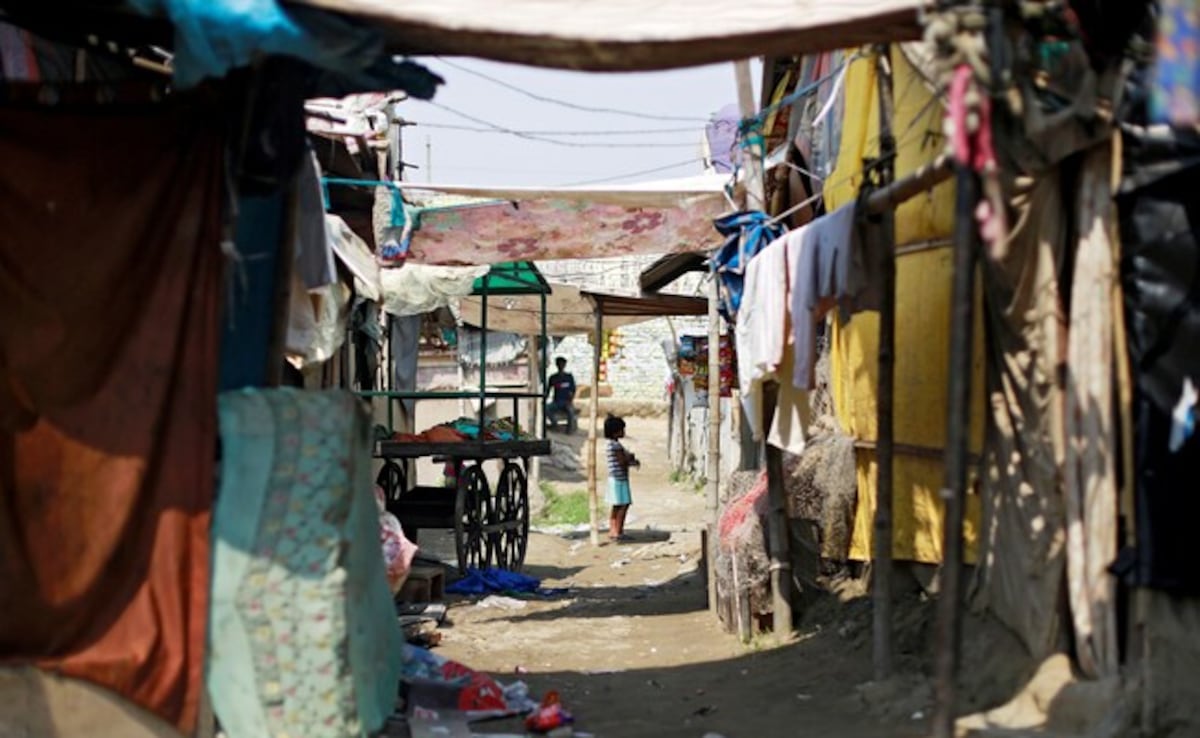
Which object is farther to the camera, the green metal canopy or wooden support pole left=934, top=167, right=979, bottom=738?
the green metal canopy

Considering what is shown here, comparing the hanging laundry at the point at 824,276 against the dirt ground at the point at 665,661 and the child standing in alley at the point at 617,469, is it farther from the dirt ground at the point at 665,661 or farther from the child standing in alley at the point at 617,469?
the child standing in alley at the point at 617,469

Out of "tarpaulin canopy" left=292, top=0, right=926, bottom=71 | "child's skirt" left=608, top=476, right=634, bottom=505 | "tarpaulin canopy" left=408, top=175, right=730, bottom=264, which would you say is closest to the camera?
"tarpaulin canopy" left=292, top=0, right=926, bottom=71

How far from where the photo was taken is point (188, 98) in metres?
5.57

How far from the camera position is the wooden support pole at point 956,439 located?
4828 millimetres

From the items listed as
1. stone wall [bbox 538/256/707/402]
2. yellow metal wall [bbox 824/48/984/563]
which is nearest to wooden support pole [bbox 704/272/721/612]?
yellow metal wall [bbox 824/48/984/563]

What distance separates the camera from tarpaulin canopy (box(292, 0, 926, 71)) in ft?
16.4

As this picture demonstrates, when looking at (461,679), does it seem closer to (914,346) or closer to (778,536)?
(778,536)

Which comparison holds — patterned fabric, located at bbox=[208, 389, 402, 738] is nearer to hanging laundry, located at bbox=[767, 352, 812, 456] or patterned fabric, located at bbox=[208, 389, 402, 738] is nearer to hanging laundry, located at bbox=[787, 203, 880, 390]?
hanging laundry, located at bbox=[787, 203, 880, 390]

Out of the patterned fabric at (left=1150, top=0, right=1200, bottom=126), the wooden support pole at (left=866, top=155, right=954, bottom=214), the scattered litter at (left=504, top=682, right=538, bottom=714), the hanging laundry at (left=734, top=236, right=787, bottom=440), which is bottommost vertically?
the scattered litter at (left=504, top=682, right=538, bottom=714)

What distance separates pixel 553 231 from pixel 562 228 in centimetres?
9

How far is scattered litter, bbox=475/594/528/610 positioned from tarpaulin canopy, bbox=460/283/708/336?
3.82m

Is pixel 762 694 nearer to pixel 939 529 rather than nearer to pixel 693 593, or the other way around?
pixel 939 529

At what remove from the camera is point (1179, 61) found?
14.3 ft

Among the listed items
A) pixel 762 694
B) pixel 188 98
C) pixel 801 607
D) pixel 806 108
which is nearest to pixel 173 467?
pixel 188 98
